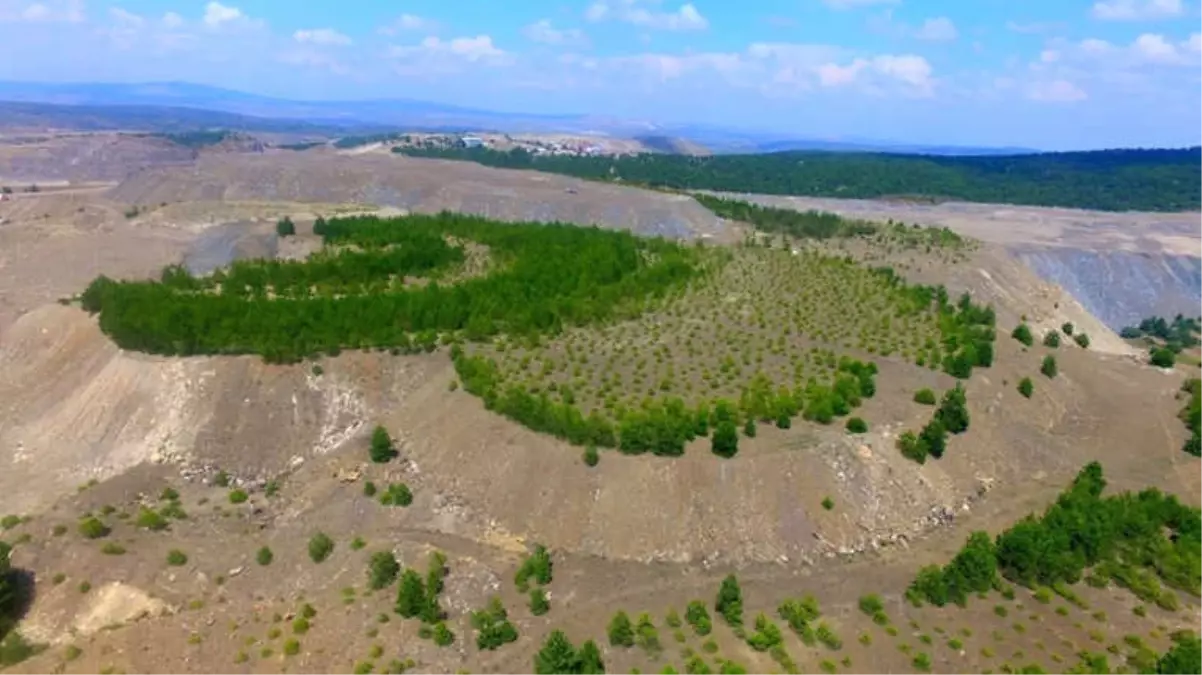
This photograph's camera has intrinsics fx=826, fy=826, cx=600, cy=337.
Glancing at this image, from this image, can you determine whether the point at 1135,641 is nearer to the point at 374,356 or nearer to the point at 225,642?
the point at 225,642

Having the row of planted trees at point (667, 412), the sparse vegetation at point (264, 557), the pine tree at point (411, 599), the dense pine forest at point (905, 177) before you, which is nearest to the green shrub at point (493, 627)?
the pine tree at point (411, 599)

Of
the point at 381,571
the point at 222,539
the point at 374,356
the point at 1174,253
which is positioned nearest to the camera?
the point at 381,571

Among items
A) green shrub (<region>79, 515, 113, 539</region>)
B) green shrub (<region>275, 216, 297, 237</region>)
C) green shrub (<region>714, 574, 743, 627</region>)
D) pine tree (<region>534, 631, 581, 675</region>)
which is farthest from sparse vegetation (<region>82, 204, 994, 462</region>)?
green shrub (<region>275, 216, 297, 237</region>)

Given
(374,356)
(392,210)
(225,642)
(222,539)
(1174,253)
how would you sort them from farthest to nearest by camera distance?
(392,210) < (1174,253) < (374,356) < (222,539) < (225,642)

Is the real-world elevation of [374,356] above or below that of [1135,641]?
above

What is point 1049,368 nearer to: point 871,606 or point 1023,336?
point 1023,336

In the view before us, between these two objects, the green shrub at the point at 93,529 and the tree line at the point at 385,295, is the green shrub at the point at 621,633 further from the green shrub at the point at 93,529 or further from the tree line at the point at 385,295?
the tree line at the point at 385,295

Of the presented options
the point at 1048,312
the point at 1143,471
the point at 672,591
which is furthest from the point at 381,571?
the point at 1048,312
